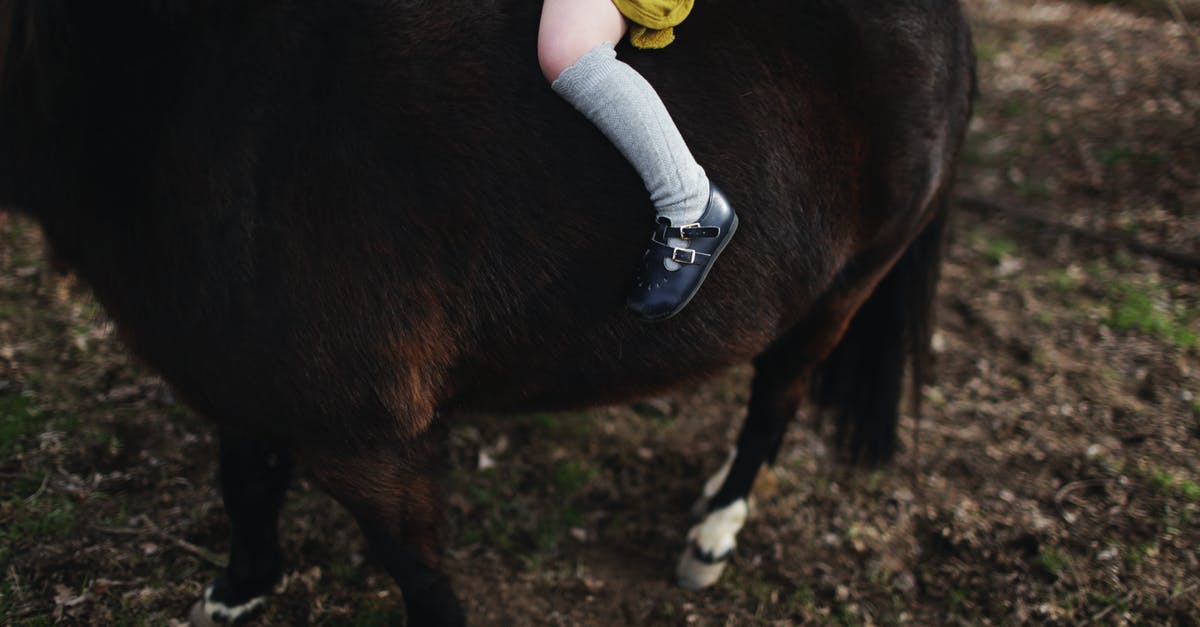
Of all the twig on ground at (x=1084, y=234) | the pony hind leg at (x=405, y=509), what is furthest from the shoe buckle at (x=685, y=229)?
the twig on ground at (x=1084, y=234)

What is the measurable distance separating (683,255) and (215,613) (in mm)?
1774

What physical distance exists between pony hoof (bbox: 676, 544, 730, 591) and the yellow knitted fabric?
67.4 inches

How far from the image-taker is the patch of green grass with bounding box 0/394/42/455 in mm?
2760

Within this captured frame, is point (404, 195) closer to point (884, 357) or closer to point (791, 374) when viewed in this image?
point (791, 374)

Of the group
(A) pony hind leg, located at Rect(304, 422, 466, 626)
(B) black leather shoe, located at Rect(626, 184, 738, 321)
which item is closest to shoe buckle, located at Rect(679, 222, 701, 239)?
(B) black leather shoe, located at Rect(626, 184, 738, 321)

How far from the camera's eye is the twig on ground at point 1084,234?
4.19 meters

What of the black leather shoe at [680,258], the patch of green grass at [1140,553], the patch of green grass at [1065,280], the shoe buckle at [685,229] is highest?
the shoe buckle at [685,229]

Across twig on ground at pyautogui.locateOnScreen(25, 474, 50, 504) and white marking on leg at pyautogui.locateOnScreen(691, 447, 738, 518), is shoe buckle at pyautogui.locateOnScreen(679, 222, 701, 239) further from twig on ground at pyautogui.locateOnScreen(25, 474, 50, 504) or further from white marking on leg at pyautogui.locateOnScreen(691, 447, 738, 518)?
twig on ground at pyautogui.locateOnScreen(25, 474, 50, 504)

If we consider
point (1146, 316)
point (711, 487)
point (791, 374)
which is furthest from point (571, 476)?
point (1146, 316)

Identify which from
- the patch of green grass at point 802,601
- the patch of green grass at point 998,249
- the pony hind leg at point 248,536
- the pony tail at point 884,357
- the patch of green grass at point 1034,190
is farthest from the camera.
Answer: the patch of green grass at point 1034,190

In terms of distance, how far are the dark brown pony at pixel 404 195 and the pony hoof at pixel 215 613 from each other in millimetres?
401

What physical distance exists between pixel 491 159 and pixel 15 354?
2.45m

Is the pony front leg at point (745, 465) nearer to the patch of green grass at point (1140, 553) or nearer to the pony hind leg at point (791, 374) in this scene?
the pony hind leg at point (791, 374)

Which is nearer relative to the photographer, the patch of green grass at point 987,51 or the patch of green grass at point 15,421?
the patch of green grass at point 15,421
